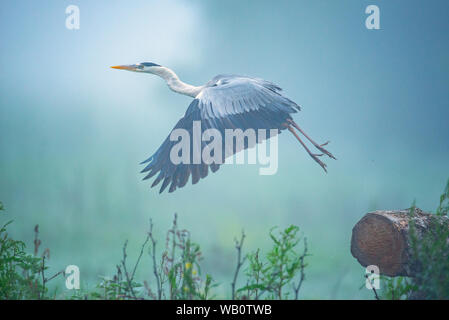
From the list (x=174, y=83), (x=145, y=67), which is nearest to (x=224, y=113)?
(x=174, y=83)

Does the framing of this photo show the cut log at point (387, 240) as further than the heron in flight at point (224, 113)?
No

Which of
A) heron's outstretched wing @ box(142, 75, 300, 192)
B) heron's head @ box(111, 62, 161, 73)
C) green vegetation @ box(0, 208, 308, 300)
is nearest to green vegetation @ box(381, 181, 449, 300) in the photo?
green vegetation @ box(0, 208, 308, 300)

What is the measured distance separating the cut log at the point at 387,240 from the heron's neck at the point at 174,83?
1361mm

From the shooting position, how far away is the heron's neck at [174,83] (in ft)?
8.36

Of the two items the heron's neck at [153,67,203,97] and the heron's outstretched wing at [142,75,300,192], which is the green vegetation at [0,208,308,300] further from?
the heron's neck at [153,67,203,97]

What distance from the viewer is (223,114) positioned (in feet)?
7.00

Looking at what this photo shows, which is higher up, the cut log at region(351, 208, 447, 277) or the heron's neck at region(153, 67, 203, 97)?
the heron's neck at region(153, 67, 203, 97)

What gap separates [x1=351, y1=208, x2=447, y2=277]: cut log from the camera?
1727 millimetres

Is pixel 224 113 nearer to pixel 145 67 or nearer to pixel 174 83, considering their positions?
pixel 174 83

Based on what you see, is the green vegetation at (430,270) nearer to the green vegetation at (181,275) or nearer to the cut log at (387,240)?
the cut log at (387,240)

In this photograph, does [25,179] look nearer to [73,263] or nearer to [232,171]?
[73,263]

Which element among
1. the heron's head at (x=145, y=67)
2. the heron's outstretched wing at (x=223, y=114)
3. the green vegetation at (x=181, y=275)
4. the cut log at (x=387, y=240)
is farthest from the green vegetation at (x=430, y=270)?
the heron's head at (x=145, y=67)

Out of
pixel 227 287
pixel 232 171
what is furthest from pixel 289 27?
pixel 227 287
